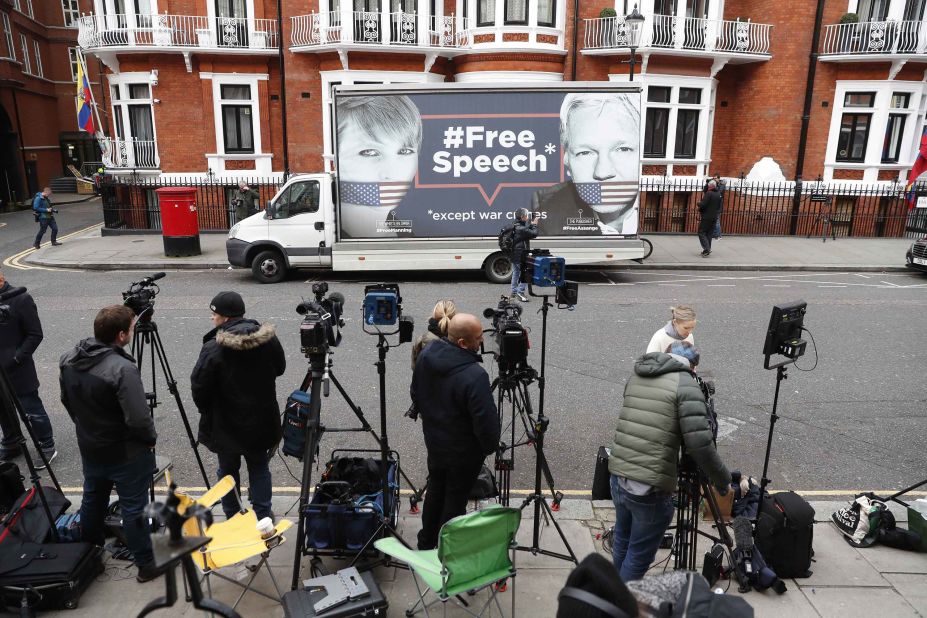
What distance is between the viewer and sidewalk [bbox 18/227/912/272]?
16.1 m

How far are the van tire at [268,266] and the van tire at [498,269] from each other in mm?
4415

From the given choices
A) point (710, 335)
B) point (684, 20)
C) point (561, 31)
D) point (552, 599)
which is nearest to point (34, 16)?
point (561, 31)

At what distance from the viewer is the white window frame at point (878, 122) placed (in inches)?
795

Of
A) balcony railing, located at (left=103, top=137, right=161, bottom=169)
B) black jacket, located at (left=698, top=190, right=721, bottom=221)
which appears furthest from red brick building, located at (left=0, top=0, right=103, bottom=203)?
black jacket, located at (left=698, top=190, right=721, bottom=221)

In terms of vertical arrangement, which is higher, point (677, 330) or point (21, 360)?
point (677, 330)

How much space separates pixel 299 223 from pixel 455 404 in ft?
35.6

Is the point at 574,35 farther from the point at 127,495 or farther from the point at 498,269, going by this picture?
the point at 127,495

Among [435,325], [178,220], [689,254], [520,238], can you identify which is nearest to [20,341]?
[435,325]

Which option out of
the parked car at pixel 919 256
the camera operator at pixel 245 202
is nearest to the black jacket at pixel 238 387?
the camera operator at pixel 245 202

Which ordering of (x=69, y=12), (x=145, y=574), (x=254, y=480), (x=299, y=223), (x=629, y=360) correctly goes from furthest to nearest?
(x=69, y=12)
(x=299, y=223)
(x=629, y=360)
(x=254, y=480)
(x=145, y=574)

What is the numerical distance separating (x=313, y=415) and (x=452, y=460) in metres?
0.98

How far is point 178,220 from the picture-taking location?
16500 mm

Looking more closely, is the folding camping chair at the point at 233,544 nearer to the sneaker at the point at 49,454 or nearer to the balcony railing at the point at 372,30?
the sneaker at the point at 49,454

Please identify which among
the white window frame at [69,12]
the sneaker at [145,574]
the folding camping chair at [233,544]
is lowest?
the sneaker at [145,574]
